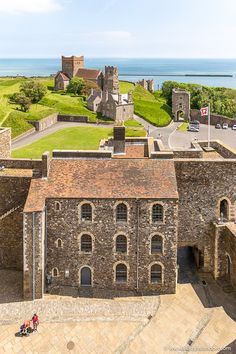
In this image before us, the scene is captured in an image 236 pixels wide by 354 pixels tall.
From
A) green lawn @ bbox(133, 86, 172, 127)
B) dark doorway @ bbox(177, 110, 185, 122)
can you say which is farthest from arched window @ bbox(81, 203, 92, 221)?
dark doorway @ bbox(177, 110, 185, 122)

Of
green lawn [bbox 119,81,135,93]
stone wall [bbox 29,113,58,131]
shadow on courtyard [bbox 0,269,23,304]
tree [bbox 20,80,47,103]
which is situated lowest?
shadow on courtyard [bbox 0,269,23,304]

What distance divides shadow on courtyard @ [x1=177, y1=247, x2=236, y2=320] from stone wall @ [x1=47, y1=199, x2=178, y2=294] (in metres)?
2.41

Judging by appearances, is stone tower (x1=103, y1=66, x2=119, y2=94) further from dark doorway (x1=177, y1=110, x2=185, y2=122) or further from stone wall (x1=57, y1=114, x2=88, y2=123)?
stone wall (x1=57, y1=114, x2=88, y2=123)

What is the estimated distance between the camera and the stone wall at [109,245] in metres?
29.8

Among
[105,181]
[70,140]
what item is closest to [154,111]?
[70,140]

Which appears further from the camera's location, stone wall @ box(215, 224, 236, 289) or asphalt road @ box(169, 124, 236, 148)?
asphalt road @ box(169, 124, 236, 148)

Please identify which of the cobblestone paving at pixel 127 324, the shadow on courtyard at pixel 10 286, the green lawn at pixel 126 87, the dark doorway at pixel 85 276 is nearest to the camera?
the cobblestone paving at pixel 127 324

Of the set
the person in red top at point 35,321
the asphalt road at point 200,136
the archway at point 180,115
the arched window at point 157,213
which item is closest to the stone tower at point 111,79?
the archway at point 180,115

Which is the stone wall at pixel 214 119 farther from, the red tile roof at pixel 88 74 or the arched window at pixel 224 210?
the arched window at pixel 224 210

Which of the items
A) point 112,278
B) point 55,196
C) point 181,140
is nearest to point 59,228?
point 55,196

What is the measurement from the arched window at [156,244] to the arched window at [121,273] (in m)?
2.69

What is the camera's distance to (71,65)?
135m

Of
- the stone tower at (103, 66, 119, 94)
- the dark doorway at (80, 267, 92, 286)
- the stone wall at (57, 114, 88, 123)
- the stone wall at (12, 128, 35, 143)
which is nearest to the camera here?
the dark doorway at (80, 267, 92, 286)

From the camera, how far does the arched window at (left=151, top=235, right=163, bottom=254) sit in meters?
30.4
